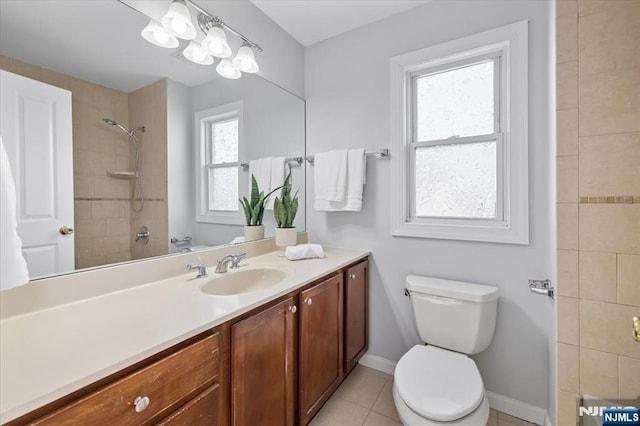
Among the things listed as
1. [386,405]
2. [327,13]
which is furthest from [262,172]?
[386,405]

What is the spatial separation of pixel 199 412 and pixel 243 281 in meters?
0.72

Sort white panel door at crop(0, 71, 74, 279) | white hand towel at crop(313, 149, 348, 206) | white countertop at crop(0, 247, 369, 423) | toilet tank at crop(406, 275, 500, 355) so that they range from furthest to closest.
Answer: white hand towel at crop(313, 149, 348, 206) → toilet tank at crop(406, 275, 500, 355) → white panel door at crop(0, 71, 74, 279) → white countertop at crop(0, 247, 369, 423)

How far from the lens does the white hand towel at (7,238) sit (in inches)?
23.2

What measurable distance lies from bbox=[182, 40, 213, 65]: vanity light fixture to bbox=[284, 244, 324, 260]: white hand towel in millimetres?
1183

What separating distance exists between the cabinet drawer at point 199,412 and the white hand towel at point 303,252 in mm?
905

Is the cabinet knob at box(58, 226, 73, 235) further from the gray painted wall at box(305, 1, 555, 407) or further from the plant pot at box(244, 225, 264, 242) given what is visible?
the gray painted wall at box(305, 1, 555, 407)

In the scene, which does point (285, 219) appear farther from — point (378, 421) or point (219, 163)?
point (378, 421)

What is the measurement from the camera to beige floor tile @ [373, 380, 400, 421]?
1576 millimetres

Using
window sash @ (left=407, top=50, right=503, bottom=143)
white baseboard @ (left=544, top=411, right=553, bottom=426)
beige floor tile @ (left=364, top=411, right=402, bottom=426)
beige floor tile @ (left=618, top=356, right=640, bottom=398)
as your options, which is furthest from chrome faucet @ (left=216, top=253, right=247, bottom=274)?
white baseboard @ (left=544, top=411, right=553, bottom=426)

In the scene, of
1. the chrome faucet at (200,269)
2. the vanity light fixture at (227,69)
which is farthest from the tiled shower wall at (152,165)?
the vanity light fixture at (227,69)

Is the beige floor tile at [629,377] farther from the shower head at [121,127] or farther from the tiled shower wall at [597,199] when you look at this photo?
the shower head at [121,127]

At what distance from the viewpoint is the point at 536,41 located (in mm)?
1454

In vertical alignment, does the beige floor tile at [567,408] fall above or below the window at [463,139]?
below

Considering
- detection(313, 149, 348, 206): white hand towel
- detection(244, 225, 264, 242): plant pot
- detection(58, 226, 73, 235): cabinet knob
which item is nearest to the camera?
detection(58, 226, 73, 235): cabinet knob
